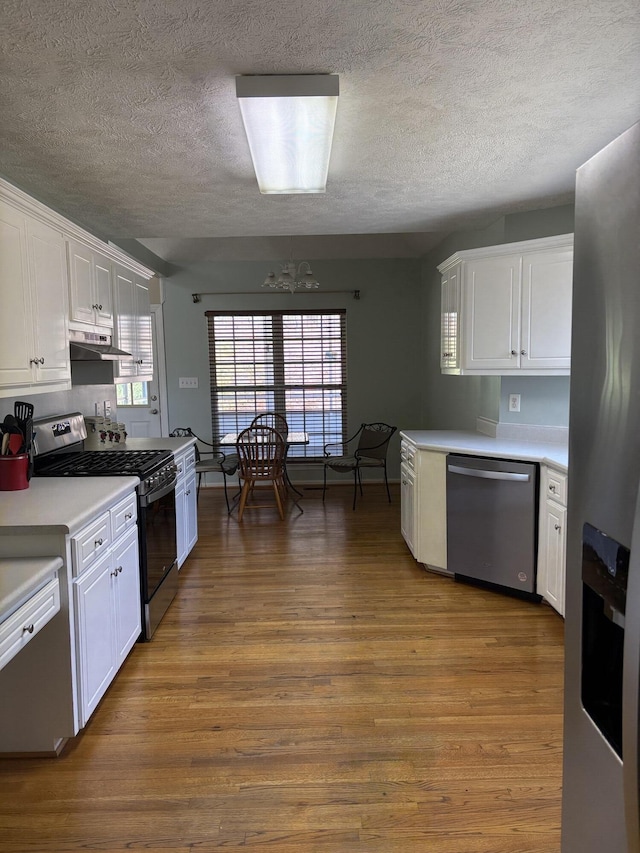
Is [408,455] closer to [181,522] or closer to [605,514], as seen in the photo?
[181,522]

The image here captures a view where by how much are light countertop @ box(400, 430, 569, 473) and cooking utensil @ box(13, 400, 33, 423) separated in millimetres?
2325

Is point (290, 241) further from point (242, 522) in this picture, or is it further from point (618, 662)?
point (618, 662)

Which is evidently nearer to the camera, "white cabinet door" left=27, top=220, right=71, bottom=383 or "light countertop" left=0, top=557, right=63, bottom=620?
"light countertop" left=0, top=557, right=63, bottom=620

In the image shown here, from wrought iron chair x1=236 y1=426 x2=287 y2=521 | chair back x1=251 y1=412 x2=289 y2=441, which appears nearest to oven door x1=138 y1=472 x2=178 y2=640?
wrought iron chair x1=236 y1=426 x2=287 y2=521

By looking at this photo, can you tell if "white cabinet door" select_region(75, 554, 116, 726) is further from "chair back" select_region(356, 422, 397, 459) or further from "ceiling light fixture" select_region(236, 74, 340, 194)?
"chair back" select_region(356, 422, 397, 459)

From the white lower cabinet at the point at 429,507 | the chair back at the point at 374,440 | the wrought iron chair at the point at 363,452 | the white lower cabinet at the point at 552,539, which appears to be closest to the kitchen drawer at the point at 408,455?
the white lower cabinet at the point at 429,507

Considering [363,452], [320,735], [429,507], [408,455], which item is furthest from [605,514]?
[363,452]

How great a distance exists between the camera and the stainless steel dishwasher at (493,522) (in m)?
3.32

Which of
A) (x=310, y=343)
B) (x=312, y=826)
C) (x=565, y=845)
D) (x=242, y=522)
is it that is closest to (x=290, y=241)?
(x=310, y=343)

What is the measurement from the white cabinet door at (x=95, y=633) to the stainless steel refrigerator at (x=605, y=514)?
1.74 meters

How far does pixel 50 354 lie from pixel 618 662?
2.66m

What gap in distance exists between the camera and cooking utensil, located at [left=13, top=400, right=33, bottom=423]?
273cm

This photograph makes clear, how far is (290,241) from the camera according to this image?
20.7 ft

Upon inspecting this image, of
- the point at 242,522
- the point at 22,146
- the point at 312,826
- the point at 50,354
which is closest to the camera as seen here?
the point at 312,826
